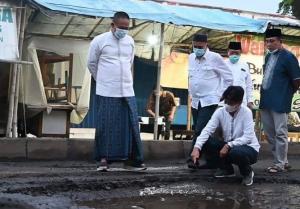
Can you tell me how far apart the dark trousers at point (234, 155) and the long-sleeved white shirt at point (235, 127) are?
8 cm

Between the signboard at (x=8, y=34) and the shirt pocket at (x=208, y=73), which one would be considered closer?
the shirt pocket at (x=208, y=73)

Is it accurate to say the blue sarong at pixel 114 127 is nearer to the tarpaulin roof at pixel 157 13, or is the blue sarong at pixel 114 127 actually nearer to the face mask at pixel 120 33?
the face mask at pixel 120 33

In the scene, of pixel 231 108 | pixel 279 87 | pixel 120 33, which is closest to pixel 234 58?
pixel 279 87

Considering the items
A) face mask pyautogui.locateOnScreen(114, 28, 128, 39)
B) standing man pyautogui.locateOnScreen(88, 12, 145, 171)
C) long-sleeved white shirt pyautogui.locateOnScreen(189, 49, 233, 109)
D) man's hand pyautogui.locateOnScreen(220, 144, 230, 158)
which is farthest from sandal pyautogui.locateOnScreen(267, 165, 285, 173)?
face mask pyautogui.locateOnScreen(114, 28, 128, 39)

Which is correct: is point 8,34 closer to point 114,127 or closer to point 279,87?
point 114,127

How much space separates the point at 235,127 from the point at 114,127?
1273 millimetres

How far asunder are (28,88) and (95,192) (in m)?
4.78

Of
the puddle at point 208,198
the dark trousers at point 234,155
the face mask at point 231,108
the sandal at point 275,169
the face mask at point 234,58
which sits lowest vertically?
the puddle at point 208,198

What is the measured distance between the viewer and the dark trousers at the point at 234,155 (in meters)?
5.57

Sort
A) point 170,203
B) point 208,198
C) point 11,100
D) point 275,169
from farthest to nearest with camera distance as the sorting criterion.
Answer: point 11,100, point 275,169, point 208,198, point 170,203

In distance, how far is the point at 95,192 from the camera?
4.93 metres

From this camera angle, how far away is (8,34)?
7840 mm

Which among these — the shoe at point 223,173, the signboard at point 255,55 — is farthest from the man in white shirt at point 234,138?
the signboard at point 255,55

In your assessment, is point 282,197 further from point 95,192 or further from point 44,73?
point 44,73
